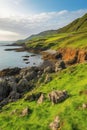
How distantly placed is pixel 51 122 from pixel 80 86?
10.2 meters

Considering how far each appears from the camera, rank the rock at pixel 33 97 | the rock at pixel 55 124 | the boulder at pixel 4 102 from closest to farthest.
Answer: the rock at pixel 55 124 → the rock at pixel 33 97 → the boulder at pixel 4 102

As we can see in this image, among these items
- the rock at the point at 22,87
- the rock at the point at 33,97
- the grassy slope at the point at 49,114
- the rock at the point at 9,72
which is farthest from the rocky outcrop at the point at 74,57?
the rock at the point at 33,97

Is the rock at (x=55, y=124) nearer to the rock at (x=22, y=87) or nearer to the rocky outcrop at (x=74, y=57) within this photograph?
the rock at (x=22, y=87)

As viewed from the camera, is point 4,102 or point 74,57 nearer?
point 4,102

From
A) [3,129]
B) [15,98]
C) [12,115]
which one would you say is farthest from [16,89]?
[3,129]

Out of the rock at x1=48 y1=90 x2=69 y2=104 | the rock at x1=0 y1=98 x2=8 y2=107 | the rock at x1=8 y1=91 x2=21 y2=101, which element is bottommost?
the rock at x1=0 y1=98 x2=8 y2=107

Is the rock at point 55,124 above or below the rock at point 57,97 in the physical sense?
below

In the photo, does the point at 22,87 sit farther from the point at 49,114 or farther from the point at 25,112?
the point at 49,114

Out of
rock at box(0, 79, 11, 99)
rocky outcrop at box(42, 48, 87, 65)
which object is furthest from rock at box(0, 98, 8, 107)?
rocky outcrop at box(42, 48, 87, 65)

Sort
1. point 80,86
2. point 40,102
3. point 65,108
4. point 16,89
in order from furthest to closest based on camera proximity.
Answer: point 16,89 < point 80,86 < point 40,102 < point 65,108

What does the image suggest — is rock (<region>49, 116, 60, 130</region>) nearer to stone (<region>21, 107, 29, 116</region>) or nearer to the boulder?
stone (<region>21, 107, 29, 116</region>)

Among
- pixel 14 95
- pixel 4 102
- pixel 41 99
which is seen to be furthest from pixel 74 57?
pixel 41 99

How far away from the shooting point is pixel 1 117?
1206 inches

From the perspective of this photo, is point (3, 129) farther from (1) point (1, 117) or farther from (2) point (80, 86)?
(2) point (80, 86)
